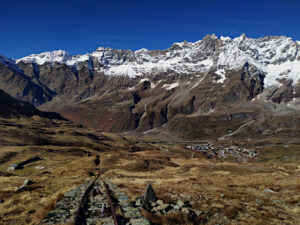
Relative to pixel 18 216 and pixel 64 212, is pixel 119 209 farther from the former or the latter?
pixel 18 216

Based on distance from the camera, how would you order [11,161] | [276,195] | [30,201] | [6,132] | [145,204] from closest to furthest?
1. [145,204]
2. [30,201]
3. [276,195]
4. [11,161]
5. [6,132]

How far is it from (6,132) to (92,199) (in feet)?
629

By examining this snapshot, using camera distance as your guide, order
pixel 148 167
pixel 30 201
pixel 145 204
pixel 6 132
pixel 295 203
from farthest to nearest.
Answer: pixel 6 132 < pixel 148 167 < pixel 30 201 < pixel 295 203 < pixel 145 204

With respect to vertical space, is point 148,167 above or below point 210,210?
below

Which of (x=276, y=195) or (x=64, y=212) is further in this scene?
(x=276, y=195)

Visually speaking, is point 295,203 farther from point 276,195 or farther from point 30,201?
point 30,201

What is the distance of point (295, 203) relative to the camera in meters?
17.5

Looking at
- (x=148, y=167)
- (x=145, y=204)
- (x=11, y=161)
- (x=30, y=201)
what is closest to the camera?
(x=145, y=204)

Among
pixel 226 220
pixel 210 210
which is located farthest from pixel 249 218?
pixel 210 210

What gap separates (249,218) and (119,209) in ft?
27.4

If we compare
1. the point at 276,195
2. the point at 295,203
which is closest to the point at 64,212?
the point at 295,203

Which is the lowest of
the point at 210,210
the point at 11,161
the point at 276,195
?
the point at 11,161

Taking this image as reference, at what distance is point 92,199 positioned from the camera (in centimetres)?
1902

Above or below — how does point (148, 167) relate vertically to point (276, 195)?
below
